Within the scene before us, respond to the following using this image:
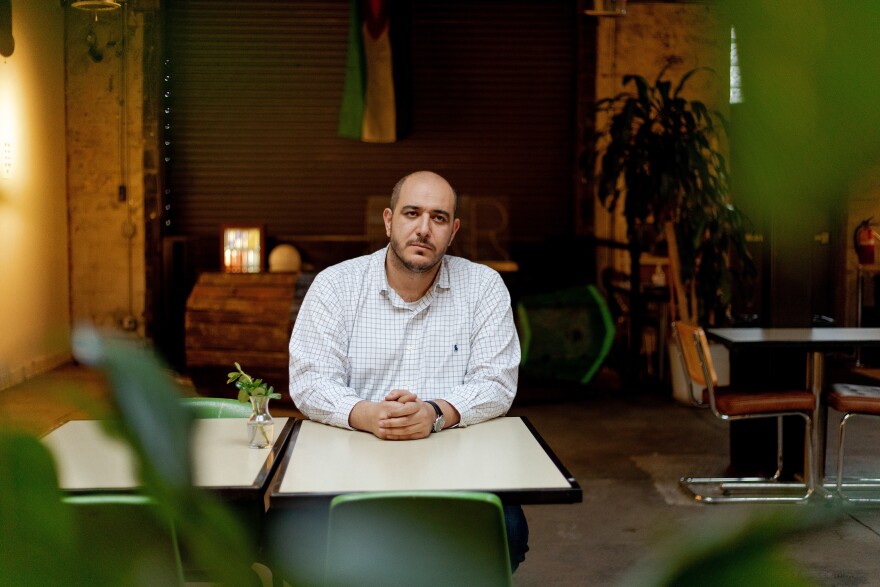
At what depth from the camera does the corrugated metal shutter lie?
25.3 ft

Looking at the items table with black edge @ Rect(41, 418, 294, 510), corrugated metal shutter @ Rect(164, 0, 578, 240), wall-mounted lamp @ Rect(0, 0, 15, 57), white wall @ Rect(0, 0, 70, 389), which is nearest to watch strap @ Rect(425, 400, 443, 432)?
table with black edge @ Rect(41, 418, 294, 510)

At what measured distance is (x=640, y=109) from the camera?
19.1 feet

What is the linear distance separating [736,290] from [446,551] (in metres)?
6.15

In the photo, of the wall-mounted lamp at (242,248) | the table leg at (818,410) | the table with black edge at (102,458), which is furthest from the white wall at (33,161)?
the table with black edge at (102,458)

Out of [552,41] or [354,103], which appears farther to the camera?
[552,41]

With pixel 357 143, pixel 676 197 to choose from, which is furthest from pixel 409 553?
pixel 357 143

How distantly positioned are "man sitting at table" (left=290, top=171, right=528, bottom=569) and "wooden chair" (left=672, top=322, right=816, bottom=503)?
1696 mm

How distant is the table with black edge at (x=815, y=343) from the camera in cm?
386

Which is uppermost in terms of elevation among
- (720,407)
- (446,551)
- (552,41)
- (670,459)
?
(552,41)

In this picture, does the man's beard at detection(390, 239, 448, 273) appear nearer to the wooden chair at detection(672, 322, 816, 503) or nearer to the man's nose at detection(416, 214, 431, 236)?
the man's nose at detection(416, 214, 431, 236)

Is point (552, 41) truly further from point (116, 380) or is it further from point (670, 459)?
point (116, 380)

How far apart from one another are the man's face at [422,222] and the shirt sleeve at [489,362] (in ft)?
0.57

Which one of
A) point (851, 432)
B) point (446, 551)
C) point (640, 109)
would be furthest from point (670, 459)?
point (446, 551)

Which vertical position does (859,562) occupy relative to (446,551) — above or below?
below
